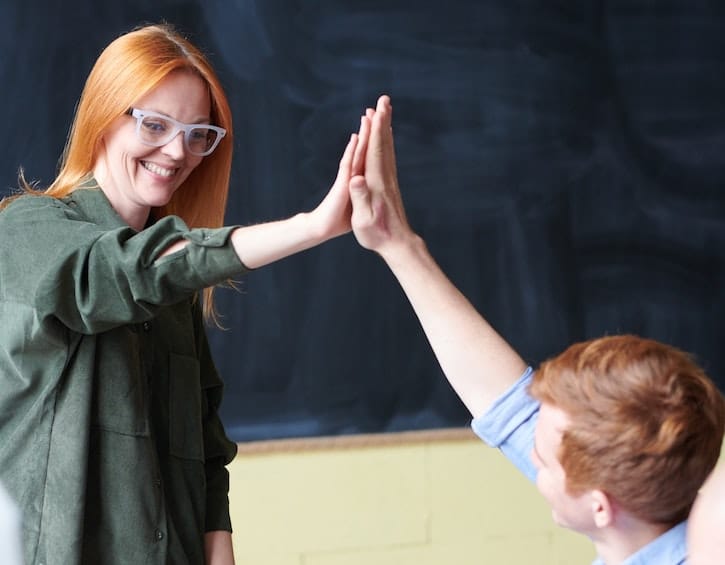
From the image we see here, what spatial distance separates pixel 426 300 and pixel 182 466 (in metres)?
0.46

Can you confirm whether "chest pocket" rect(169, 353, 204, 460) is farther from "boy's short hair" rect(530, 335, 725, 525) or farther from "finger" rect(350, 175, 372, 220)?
"boy's short hair" rect(530, 335, 725, 525)

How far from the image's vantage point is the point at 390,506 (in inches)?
121

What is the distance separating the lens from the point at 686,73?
344 cm

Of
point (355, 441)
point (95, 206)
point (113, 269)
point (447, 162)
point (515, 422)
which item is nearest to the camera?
point (113, 269)

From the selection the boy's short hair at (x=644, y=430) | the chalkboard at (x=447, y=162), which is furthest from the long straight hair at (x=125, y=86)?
the chalkboard at (x=447, y=162)

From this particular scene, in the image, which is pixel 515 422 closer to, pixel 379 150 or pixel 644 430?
pixel 644 430

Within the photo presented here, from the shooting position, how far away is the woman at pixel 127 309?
1326 millimetres

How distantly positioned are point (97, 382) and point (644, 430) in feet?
2.44

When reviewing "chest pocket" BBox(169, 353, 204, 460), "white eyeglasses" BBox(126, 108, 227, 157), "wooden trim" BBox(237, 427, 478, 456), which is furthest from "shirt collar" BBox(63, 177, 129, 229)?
"wooden trim" BBox(237, 427, 478, 456)

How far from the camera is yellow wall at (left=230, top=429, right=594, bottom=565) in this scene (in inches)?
116

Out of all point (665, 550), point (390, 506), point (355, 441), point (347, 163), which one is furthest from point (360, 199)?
point (390, 506)

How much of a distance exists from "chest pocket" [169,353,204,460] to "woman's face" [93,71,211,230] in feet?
0.77

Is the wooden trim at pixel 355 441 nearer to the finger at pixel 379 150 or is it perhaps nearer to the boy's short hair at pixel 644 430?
the finger at pixel 379 150

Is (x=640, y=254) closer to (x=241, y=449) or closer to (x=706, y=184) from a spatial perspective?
(x=706, y=184)
